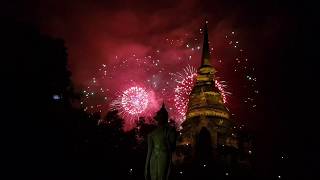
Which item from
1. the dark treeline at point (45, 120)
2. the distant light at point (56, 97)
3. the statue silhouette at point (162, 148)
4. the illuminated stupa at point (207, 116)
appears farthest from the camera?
the illuminated stupa at point (207, 116)

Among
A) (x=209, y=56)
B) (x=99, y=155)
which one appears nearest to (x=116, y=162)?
(x=99, y=155)

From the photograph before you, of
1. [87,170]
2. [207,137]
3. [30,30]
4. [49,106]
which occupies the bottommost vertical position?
[87,170]

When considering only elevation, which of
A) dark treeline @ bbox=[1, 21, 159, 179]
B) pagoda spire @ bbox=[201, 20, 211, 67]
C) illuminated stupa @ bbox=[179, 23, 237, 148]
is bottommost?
dark treeline @ bbox=[1, 21, 159, 179]

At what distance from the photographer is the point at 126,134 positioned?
3105 centimetres

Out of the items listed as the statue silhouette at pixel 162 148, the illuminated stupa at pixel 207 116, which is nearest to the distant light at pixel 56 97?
the statue silhouette at pixel 162 148

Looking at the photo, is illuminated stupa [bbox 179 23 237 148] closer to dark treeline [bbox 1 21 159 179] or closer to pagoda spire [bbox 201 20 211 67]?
pagoda spire [bbox 201 20 211 67]

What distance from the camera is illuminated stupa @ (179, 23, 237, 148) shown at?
177 ft

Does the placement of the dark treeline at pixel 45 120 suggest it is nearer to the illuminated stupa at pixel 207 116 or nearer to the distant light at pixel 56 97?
the distant light at pixel 56 97

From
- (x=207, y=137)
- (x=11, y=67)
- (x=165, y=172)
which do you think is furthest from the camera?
(x=207, y=137)

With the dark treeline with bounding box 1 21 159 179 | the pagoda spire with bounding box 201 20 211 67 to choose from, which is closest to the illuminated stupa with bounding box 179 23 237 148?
the pagoda spire with bounding box 201 20 211 67

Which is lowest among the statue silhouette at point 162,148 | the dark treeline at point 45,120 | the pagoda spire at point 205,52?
the statue silhouette at point 162,148

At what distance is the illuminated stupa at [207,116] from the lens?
177 feet

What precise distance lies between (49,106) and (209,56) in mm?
42100

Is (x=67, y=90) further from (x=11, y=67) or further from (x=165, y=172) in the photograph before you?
(x=165, y=172)
